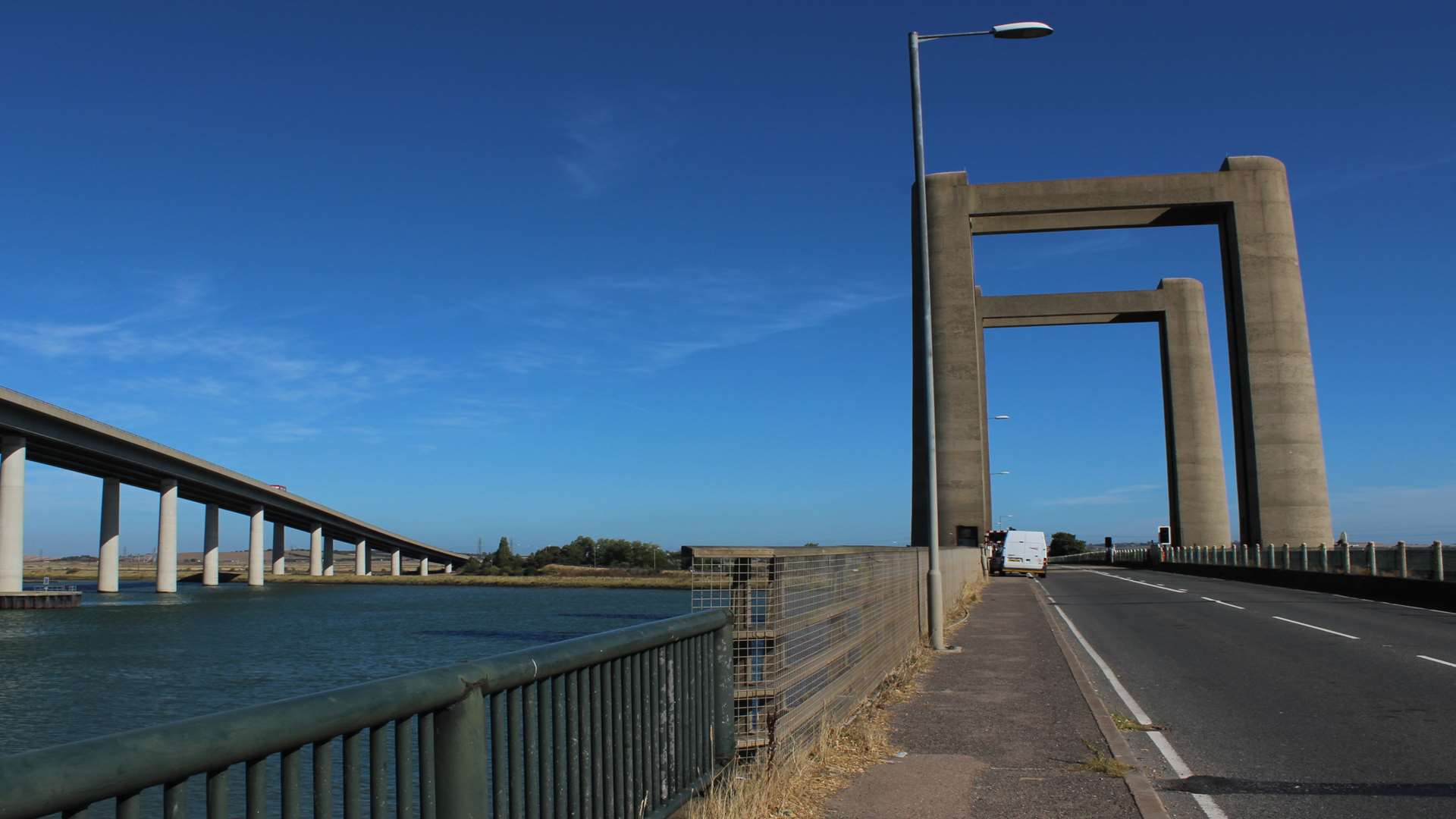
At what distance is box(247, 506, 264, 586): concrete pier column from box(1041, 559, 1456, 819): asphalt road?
82347 mm

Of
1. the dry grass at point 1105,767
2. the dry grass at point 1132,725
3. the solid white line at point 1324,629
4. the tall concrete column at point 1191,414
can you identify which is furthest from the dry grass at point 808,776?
the tall concrete column at point 1191,414

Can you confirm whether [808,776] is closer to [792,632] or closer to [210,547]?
[792,632]

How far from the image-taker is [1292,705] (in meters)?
10.7

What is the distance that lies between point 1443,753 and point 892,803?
4.71 metres

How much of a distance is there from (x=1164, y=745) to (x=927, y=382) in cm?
945

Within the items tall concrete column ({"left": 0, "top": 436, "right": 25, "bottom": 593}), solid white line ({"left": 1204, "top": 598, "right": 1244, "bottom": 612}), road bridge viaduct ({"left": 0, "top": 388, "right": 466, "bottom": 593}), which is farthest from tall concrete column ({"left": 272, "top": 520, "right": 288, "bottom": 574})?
solid white line ({"left": 1204, "top": 598, "right": 1244, "bottom": 612})

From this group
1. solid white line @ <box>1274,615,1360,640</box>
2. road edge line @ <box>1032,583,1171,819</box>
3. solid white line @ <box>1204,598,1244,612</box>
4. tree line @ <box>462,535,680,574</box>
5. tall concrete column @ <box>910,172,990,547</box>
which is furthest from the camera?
tree line @ <box>462,535,680,574</box>

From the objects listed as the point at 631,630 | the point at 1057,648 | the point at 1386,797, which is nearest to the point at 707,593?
the point at 631,630

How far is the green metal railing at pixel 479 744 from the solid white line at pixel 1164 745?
3.08 metres

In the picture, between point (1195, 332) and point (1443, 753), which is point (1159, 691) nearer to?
point (1443, 753)

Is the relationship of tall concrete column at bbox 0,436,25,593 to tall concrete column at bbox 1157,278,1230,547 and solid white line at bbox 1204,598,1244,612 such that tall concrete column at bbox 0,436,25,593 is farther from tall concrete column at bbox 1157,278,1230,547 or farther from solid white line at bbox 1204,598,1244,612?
tall concrete column at bbox 1157,278,1230,547

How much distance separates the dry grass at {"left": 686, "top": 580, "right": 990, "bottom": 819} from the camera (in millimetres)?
5844

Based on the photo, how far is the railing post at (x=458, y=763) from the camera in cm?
346

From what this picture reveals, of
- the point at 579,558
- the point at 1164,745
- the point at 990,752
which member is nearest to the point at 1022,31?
the point at 1164,745
